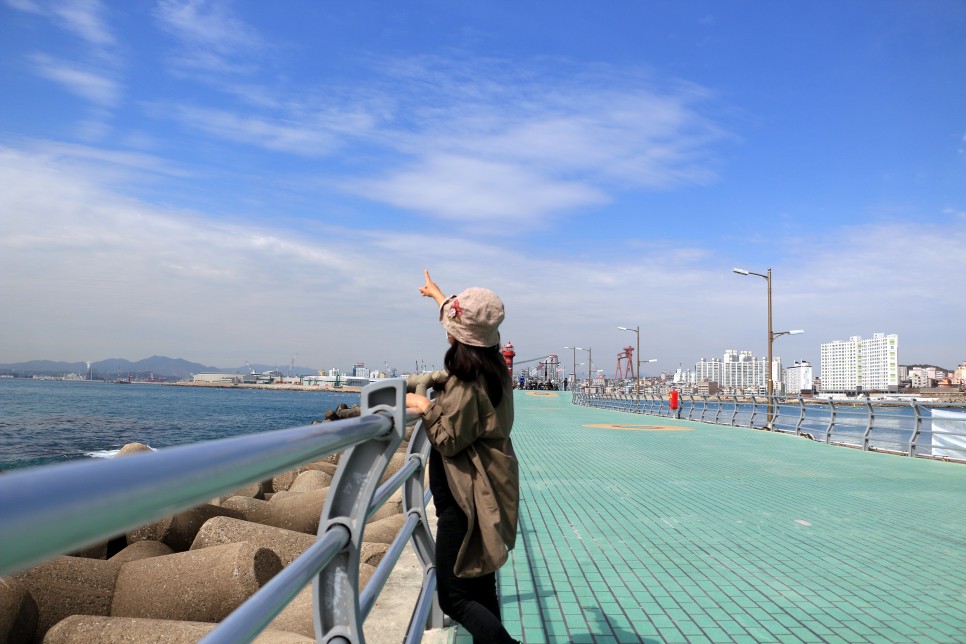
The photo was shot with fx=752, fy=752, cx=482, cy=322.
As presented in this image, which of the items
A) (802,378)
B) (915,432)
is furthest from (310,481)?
(802,378)

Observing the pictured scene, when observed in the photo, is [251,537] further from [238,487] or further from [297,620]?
[238,487]

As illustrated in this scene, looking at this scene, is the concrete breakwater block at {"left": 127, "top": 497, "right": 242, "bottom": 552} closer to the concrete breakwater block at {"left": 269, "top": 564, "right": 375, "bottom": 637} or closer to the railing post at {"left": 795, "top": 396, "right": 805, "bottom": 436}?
the concrete breakwater block at {"left": 269, "top": 564, "right": 375, "bottom": 637}

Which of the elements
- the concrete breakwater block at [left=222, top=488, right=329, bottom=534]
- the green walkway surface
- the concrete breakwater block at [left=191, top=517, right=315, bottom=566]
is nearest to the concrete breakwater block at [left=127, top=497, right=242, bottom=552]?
the concrete breakwater block at [left=222, top=488, right=329, bottom=534]

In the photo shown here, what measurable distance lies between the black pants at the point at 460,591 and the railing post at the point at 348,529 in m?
0.85

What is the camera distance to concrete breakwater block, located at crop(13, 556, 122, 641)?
198 inches

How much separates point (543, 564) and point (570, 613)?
103 centimetres

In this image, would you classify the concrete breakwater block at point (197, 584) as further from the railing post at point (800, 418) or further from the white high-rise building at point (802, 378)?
the white high-rise building at point (802, 378)

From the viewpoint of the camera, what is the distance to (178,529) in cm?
728

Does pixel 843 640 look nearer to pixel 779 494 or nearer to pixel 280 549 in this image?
pixel 280 549

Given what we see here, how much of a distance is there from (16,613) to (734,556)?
4.71 m

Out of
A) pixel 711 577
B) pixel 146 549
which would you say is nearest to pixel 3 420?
pixel 146 549

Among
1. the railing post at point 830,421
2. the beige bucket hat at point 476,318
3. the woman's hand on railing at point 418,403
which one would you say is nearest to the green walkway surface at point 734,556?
the woman's hand on railing at point 418,403

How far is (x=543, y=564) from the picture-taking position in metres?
5.12

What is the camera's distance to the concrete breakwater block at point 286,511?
775 cm
